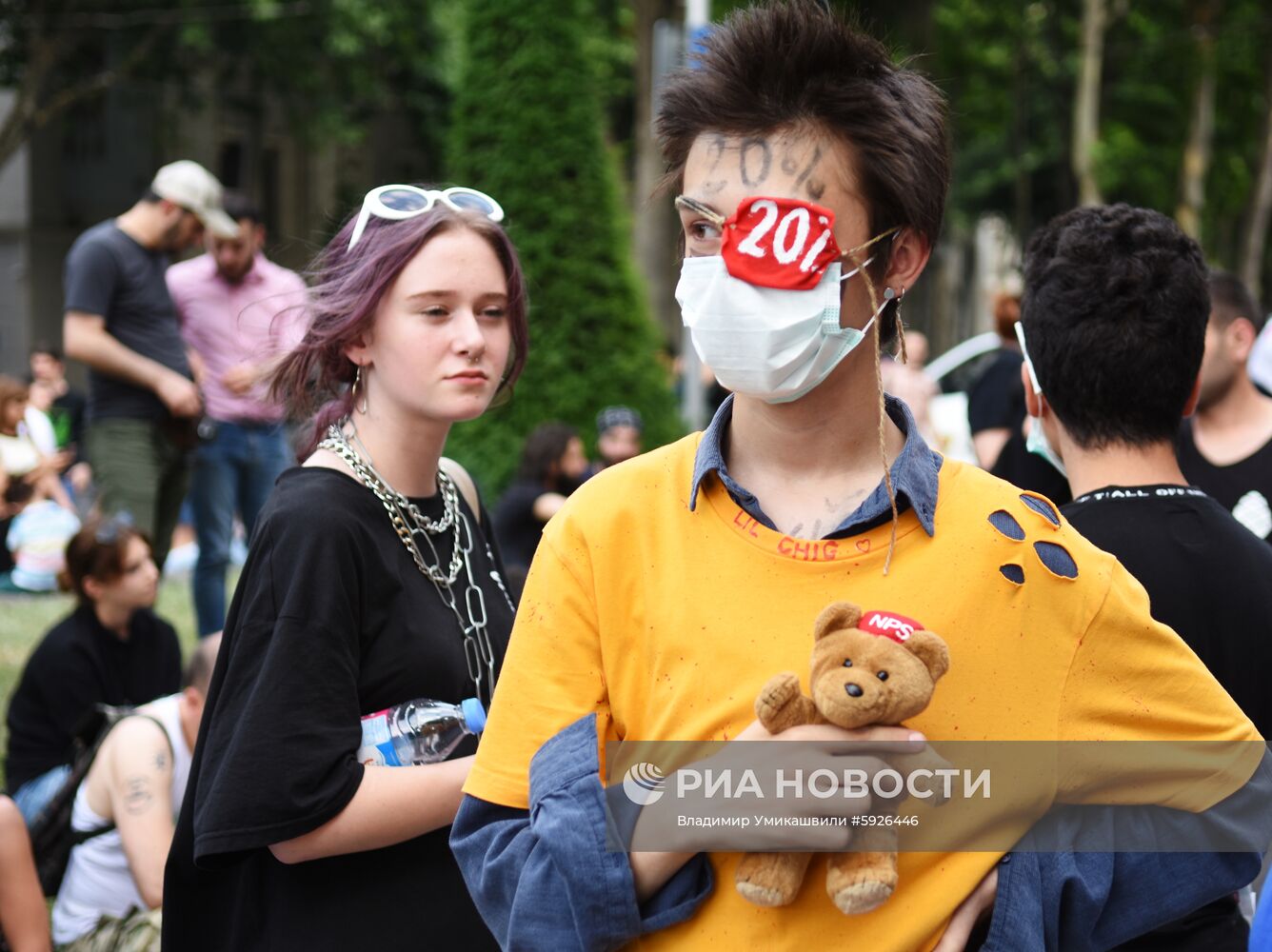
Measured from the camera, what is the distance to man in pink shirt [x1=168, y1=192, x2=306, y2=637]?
749 centimetres

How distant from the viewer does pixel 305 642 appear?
7.73ft

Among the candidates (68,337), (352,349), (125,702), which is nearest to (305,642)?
(352,349)

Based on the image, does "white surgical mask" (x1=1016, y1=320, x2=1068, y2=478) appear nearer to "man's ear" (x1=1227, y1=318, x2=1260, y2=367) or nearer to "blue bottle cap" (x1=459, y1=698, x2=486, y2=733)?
"blue bottle cap" (x1=459, y1=698, x2=486, y2=733)

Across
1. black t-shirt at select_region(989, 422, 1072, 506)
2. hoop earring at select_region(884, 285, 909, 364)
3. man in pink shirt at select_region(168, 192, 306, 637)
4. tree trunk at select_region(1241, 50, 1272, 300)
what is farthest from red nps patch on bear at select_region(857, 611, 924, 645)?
tree trunk at select_region(1241, 50, 1272, 300)

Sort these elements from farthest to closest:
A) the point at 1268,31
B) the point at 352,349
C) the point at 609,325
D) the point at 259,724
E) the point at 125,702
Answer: the point at 1268,31
the point at 609,325
the point at 125,702
the point at 352,349
the point at 259,724

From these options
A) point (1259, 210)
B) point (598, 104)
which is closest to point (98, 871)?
point (598, 104)

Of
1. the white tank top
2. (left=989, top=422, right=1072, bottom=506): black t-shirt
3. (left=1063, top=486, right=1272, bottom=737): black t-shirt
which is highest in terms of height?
(left=1063, top=486, right=1272, bottom=737): black t-shirt

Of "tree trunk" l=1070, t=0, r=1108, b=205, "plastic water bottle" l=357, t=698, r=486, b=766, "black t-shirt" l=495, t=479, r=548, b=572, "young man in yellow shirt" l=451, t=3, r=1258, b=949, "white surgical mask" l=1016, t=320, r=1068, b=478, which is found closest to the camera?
"young man in yellow shirt" l=451, t=3, r=1258, b=949

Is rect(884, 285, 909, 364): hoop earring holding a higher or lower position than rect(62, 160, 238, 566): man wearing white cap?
higher

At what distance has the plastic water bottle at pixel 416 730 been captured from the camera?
8.05ft

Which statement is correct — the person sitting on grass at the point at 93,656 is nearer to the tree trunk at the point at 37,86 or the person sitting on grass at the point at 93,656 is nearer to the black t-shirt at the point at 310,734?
the black t-shirt at the point at 310,734

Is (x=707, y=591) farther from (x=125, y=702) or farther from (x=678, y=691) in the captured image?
(x=125, y=702)

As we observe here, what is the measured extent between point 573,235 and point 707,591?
29.7 ft

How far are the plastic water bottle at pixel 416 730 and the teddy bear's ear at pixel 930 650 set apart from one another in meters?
1.09
